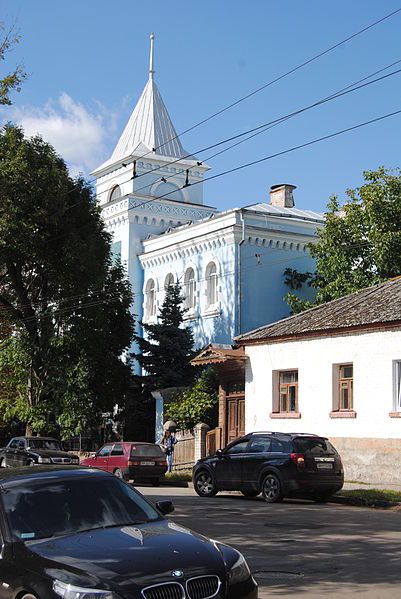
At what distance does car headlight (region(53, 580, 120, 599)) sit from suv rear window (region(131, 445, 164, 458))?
2234 cm

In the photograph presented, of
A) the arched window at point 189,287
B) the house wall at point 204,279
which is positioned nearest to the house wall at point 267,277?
the house wall at point 204,279

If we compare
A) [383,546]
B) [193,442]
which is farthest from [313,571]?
[193,442]

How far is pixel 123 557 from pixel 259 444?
15300 millimetres

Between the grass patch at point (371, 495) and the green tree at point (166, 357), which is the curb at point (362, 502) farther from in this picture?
the green tree at point (166, 357)

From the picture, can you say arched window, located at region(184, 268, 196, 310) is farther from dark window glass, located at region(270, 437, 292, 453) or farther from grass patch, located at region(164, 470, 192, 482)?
dark window glass, located at region(270, 437, 292, 453)

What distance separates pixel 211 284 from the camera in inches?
1720

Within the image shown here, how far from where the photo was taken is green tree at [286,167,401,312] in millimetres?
36000

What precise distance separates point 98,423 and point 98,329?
4579mm

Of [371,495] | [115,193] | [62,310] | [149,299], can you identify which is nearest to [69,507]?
[371,495]

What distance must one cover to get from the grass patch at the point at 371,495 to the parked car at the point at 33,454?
10.0 m

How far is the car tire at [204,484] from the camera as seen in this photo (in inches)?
881

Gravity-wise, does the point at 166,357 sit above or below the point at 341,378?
above

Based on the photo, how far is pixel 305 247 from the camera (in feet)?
144

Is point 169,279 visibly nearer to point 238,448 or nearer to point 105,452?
point 105,452
